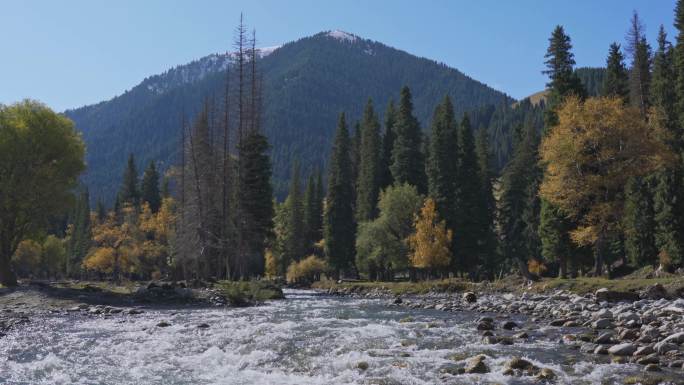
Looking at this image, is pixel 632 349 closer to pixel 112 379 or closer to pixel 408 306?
pixel 112 379

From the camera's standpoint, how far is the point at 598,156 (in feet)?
119

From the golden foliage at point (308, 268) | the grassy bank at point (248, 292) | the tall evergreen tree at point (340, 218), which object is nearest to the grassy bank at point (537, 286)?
the grassy bank at point (248, 292)

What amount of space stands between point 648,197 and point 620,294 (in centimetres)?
1640

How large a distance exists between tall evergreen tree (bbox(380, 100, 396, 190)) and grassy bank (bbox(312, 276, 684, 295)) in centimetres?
1667

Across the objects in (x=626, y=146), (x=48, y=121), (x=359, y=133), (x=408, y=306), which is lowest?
(x=408, y=306)

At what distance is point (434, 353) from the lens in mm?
16109

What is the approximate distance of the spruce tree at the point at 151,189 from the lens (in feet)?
309

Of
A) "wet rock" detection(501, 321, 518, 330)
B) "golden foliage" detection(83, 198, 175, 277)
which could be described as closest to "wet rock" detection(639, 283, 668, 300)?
"wet rock" detection(501, 321, 518, 330)

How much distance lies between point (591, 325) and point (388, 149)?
51.8 metres

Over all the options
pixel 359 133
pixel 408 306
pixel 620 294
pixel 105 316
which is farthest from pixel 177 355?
pixel 359 133

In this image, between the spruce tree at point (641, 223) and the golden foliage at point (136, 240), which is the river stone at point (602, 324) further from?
the golden foliage at point (136, 240)

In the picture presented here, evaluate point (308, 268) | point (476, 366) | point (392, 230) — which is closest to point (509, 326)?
point (476, 366)

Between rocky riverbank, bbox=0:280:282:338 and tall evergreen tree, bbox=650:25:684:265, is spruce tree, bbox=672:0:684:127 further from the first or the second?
rocky riverbank, bbox=0:280:282:338

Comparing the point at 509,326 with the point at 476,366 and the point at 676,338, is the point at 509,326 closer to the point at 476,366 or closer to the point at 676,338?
the point at 676,338
